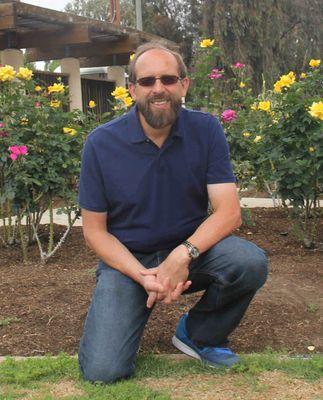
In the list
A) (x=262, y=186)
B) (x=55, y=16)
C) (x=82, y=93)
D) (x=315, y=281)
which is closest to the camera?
(x=315, y=281)

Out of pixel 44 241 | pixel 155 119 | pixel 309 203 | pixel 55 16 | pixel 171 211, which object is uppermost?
pixel 55 16

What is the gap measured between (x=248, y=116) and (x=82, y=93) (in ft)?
22.7

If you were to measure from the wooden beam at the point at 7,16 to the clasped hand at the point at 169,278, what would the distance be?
6.74 m

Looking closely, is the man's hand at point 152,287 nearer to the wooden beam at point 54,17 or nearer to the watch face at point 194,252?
the watch face at point 194,252

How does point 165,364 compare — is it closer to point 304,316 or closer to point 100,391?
point 100,391

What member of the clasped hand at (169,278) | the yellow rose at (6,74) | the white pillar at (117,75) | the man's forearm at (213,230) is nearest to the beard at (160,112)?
the man's forearm at (213,230)

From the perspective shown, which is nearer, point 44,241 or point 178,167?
point 178,167

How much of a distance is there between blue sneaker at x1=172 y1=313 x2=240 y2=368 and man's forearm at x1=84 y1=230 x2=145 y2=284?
48 cm

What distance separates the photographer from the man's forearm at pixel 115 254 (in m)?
2.91

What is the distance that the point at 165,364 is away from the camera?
3049 mm

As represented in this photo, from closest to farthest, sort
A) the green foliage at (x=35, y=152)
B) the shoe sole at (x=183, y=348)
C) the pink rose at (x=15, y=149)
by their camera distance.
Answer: the shoe sole at (x=183, y=348) < the pink rose at (x=15, y=149) < the green foliage at (x=35, y=152)

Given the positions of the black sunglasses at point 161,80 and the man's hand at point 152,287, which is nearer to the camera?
the man's hand at point 152,287

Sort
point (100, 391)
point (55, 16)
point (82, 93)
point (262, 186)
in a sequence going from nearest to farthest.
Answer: point (100, 391) → point (262, 186) → point (55, 16) → point (82, 93)

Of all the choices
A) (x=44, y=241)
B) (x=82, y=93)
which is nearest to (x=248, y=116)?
(x=44, y=241)
